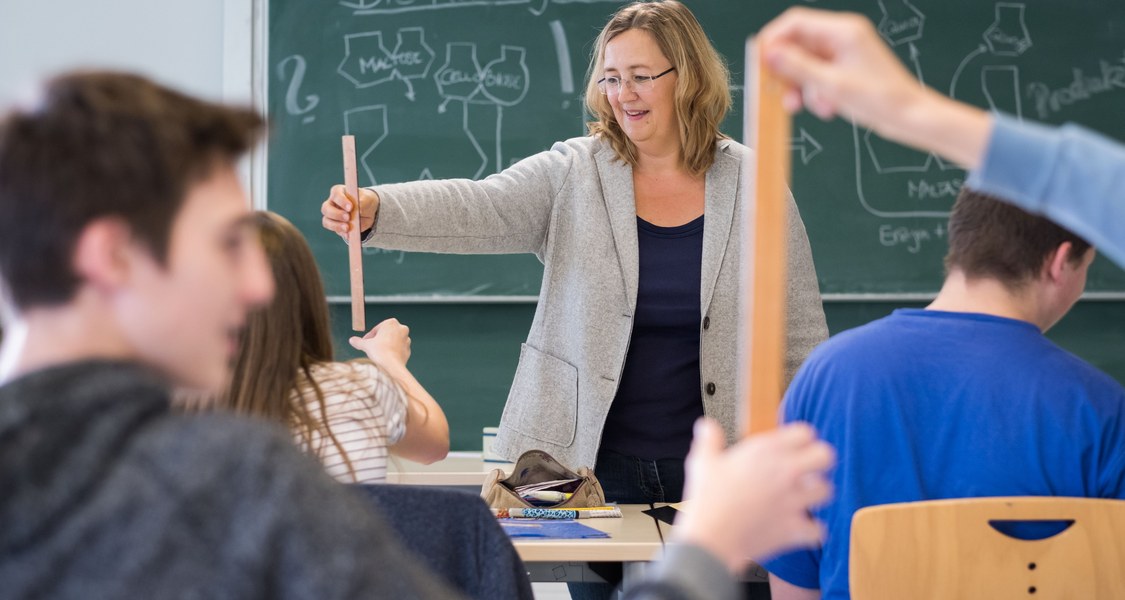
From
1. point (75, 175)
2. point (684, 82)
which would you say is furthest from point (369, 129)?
point (75, 175)

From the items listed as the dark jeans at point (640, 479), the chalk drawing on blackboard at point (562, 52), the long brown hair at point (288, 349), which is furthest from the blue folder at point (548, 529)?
the chalk drawing on blackboard at point (562, 52)

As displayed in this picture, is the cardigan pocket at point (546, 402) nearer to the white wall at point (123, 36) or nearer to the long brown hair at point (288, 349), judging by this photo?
the long brown hair at point (288, 349)

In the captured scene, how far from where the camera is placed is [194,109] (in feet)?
2.40

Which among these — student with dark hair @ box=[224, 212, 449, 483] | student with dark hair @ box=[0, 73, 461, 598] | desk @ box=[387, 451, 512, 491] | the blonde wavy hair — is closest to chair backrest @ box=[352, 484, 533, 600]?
student with dark hair @ box=[224, 212, 449, 483]

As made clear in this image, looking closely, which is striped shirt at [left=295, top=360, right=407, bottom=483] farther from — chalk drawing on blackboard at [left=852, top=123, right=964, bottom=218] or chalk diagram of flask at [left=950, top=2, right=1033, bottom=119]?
chalk diagram of flask at [left=950, top=2, right=1033, bottom=119]

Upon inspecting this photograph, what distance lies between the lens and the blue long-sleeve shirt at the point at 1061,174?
2.64 ft

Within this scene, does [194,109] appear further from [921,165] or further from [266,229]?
[921,165]

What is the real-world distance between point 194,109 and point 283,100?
3109 millimetres

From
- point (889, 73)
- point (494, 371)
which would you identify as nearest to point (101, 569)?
point (889, 73)

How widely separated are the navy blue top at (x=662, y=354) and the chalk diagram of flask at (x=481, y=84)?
1.37m

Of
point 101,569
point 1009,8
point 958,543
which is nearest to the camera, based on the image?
point 101,569

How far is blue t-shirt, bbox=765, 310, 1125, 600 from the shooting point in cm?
154

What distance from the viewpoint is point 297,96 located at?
371 centimetres

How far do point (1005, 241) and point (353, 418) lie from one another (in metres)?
0.99
